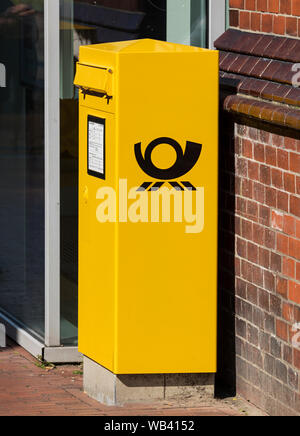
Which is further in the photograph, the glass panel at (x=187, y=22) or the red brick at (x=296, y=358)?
the glass panel at (x=187, y=22)

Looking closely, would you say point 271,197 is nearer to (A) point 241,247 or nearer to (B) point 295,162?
(B) point 295,162

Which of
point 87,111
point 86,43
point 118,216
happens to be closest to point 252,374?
point 118,216

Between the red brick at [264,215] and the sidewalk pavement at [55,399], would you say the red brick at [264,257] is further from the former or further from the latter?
the sidewalk pavement at [55,399]

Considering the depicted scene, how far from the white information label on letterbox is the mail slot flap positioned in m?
0.18

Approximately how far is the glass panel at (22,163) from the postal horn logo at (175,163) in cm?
144

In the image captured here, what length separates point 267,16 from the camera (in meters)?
6.52

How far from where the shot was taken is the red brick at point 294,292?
6035mm

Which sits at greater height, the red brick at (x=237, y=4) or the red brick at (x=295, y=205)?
the red brick at (x=237, y=4)

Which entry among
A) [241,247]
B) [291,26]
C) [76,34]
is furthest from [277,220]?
[76,34]

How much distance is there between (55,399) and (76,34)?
2212 mm

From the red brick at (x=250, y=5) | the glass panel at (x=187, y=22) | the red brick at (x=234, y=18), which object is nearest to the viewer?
the red brick at (x=250, y=5)

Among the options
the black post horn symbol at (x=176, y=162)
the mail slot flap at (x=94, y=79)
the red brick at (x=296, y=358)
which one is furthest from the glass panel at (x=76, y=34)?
the red brick at (x=296, y=358)
